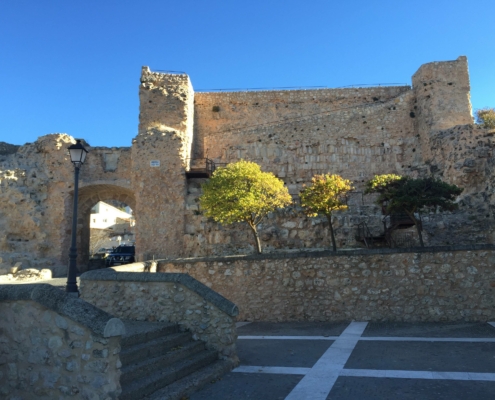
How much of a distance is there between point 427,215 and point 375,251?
5551mm

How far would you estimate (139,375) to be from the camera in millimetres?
5051

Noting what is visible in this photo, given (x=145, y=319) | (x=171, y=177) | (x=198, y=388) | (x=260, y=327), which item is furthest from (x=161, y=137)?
(x=198, y=388)

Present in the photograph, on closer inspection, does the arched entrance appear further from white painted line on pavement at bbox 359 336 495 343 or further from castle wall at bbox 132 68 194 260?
white painted line on pavement at bbox 359 336 495 343

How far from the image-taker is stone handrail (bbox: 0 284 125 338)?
167 inches

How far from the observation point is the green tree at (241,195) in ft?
41.2

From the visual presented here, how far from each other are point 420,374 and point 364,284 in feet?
15.7

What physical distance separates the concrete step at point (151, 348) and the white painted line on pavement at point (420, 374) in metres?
2.48

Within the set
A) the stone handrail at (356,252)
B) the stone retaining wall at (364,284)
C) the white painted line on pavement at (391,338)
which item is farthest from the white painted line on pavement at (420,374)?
the stone handrail at (356,252)

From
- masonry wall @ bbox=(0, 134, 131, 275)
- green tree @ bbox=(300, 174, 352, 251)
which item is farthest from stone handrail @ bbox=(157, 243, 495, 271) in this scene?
masonry wall @ bbox=(0, 134, 131, 275)

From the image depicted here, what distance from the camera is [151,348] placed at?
5.60 m

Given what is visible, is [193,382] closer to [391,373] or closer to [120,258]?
[391,373]

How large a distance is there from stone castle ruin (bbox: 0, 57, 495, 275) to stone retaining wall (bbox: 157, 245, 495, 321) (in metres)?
4.01

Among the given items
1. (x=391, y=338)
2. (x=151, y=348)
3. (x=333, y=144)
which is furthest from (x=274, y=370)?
(x=333, y=144)

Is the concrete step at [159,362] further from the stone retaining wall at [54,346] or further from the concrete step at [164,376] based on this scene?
the stone retaining wall at [54,346]
